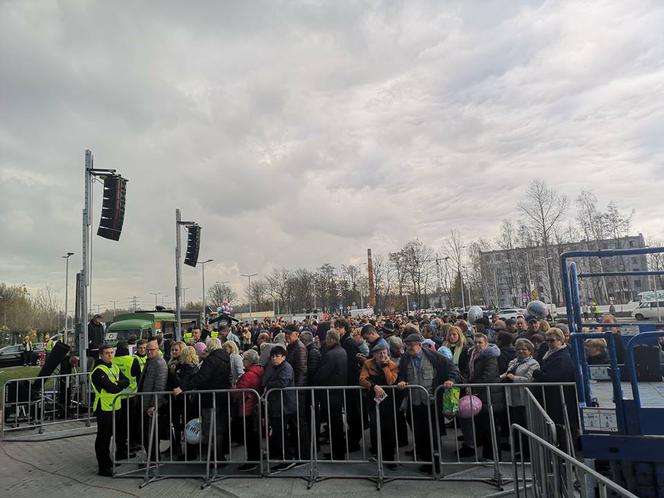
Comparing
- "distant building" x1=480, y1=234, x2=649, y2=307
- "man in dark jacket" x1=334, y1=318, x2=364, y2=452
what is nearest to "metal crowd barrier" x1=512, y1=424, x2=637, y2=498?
"man in dark jacket" x1=334, y1=318, x2=364, y2=452

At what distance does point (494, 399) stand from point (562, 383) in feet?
3.18

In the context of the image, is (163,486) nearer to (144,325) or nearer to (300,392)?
(300,392)

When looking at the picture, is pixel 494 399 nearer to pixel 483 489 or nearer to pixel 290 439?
pixel 483 489

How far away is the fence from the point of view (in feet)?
20.0

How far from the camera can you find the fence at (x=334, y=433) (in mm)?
6082

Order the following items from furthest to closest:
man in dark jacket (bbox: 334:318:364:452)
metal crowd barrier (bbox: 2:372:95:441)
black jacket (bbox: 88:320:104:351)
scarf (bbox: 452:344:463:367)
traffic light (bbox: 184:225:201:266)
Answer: traffic light (bbox: 184:225:201:266) < black jacket (bbox: 88:320:104:351) < metal crowd barrier (bbox: 2:372:95:441) < scarf (bbox: 452:344:463:367) < man in dark jacket (bbox: 334:318:364:452)

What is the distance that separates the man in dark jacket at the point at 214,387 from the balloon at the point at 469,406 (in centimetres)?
327

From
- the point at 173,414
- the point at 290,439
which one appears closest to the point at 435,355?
the point at 290,439

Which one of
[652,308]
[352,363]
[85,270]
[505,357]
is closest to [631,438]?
[505,357]

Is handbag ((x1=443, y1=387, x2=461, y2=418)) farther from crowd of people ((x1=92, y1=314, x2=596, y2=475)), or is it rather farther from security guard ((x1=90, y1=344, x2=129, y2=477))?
security guard ((x1=90, y1=344, x2=129, y2=477))

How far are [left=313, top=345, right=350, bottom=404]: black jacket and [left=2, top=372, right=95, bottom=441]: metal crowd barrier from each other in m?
A: 5.79

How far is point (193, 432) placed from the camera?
677 cm

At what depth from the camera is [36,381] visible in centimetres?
1053

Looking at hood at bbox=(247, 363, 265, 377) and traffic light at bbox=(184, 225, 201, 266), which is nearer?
hood at bbox=(247, 363, 265, 377)
